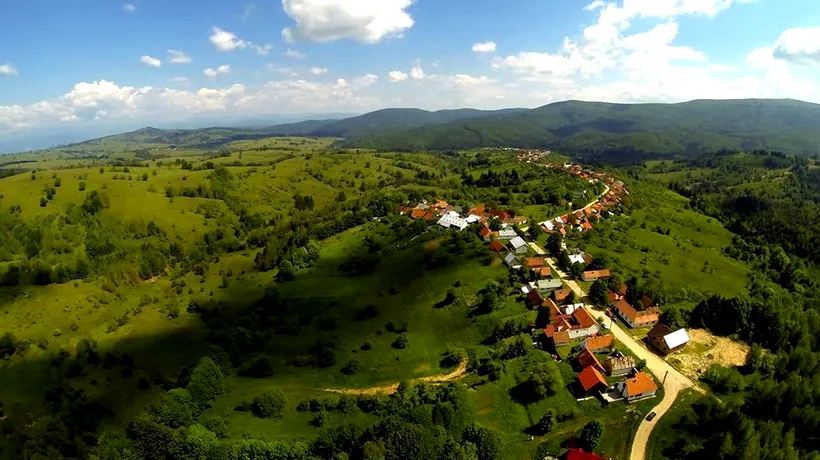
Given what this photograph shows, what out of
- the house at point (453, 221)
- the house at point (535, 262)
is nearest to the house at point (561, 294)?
the house at point (535, 262)

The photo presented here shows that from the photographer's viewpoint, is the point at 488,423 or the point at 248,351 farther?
the point at 248,351

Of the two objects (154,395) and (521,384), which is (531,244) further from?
(154,395)

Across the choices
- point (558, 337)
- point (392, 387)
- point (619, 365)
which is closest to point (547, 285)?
point (558, 337)

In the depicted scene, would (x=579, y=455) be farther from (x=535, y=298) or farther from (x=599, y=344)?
(x=535, y=298)

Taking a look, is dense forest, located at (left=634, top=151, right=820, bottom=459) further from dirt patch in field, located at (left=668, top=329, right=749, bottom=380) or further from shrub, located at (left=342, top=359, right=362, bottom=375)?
shrub, located at (left=342, top=359, right=362, bottom=375)

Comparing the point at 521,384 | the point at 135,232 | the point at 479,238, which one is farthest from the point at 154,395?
the point at 135,232

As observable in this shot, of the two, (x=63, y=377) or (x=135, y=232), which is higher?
(x=135, y=232)

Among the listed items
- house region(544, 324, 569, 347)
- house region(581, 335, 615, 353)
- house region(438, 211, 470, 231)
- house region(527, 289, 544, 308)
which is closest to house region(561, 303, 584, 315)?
house region(527, 289, 544, 308)

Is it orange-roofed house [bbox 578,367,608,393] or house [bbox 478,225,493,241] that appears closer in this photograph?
orange-roofed house [bbox 578,367,608,393]

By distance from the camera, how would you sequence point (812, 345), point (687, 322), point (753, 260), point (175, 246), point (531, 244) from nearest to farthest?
point (812, 345)
point (687, 322)
point (531, 244)
point (753, 260)
point (175, 246)
